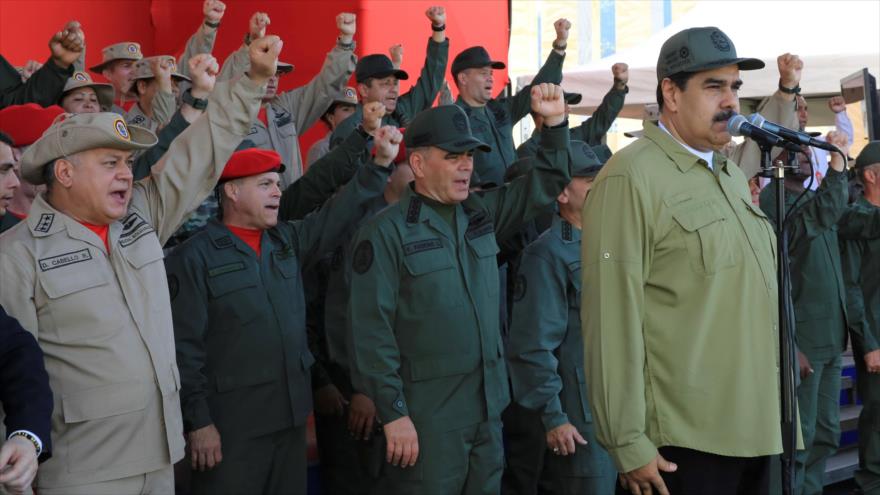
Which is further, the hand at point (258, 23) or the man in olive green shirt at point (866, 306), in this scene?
the man in olive green shirt at point (866, 306)

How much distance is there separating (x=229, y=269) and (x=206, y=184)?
0.69m

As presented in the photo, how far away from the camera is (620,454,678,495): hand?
2.81 meters

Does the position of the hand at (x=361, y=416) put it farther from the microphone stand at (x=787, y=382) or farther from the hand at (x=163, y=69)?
the microphone stand at (x=787, y=382)

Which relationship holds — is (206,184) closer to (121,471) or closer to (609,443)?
(121,471)

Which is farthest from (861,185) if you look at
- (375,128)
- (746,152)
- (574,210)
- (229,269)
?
(229,269)

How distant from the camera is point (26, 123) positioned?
4.64m

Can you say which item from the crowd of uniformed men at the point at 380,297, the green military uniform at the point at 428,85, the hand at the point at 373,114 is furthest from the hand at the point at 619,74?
the hand at the point at 373,114

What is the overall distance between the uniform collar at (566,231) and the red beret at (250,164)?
4.20ft

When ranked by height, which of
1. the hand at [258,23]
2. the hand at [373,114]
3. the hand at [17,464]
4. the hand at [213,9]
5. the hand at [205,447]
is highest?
the hand at [213,9]

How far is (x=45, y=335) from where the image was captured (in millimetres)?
3285

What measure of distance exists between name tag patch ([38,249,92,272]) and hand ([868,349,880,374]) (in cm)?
527

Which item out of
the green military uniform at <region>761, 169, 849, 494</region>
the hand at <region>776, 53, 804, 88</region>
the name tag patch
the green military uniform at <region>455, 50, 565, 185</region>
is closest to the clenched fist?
the hand at <region>776, 53, 804, 88</region>

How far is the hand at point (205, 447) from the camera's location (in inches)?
161

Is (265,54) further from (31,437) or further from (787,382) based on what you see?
(787,382)
